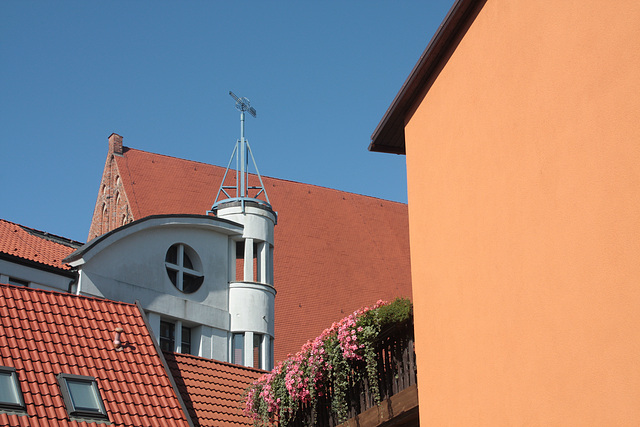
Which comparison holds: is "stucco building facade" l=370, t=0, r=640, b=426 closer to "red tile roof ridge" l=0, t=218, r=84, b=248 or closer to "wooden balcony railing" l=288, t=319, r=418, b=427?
"wooden balcony railing" l=288, t=319, r=418, b=427

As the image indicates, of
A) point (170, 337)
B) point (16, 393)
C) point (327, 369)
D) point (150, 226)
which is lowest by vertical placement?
point (16, 393)

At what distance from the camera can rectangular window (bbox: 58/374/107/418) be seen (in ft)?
32.8

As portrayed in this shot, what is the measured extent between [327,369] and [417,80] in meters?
3.56

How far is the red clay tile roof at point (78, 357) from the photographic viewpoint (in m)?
10.0

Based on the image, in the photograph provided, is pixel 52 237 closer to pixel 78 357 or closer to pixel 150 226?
pixel 150 226

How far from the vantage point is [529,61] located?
21.9ft

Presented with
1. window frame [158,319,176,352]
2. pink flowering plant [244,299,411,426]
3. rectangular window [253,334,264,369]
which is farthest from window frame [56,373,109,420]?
rectangular window [253,334,264,369]

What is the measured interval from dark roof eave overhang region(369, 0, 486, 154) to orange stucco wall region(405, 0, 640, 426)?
19 cm

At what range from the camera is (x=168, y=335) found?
18391mm

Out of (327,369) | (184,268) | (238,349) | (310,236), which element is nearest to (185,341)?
(238,349)

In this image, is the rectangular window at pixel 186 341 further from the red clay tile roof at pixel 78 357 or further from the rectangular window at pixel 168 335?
the red clay tile roof at pixel 78 357

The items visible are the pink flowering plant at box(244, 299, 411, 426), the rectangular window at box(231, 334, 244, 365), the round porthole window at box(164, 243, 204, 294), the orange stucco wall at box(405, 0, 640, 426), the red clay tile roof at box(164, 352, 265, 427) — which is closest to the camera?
the orange stucco wall at box(405, 0, 640, 426)

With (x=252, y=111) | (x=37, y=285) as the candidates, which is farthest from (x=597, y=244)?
(x=252, y=111)

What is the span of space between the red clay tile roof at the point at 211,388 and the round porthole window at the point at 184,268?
214 inches
